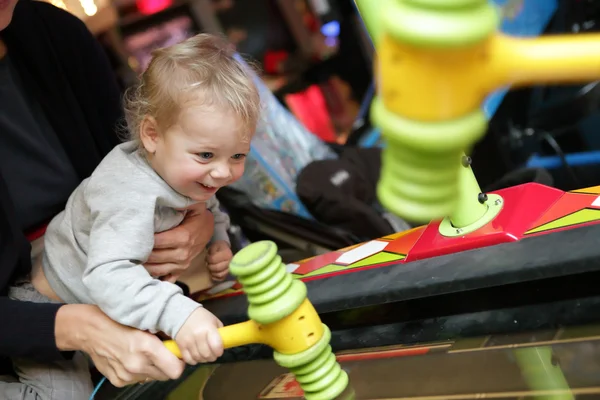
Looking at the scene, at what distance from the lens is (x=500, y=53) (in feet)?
1.23

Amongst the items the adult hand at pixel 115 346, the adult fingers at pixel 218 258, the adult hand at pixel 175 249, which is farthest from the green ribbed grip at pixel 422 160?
the adult fingers at pixel 218 258

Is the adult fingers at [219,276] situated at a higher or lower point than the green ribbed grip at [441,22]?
lower

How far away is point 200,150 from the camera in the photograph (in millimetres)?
873

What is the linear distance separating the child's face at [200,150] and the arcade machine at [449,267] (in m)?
0.22

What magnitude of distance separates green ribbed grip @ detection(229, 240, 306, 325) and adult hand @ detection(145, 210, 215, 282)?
0.32 metres

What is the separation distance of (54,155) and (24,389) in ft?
1.33

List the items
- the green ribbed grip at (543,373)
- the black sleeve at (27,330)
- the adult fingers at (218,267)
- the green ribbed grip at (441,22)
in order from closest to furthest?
the green ribbed grip at (441,22) → the green ribbed grip at (543,373) → the black sleeve at (27,330) → the adult fingers at (218,267)

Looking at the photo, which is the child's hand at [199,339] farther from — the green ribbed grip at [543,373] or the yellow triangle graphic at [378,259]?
the green ribbed grip at [543,373]

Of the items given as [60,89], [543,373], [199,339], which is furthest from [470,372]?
[60,89]

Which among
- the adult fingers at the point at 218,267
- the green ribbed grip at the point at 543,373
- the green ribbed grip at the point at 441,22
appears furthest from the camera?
the adult fingers at the point at 218,267

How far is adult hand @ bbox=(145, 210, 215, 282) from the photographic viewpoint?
3.22 feet

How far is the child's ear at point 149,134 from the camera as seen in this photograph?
93 cm

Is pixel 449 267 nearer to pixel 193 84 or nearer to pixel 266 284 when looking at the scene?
pixel 266 284

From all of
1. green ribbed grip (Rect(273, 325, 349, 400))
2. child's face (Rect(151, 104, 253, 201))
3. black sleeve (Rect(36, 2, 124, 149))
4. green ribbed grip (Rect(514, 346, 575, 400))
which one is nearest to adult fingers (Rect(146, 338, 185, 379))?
green ribbed grip (Rect(273, 325, 349, 400))
